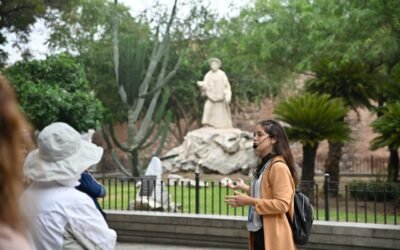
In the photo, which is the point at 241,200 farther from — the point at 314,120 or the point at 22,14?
the point at 22,14

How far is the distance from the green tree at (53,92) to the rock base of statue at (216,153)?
3.85m

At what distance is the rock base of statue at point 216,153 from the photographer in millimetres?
17844

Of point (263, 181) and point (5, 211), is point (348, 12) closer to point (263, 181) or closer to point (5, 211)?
point (263, 181)

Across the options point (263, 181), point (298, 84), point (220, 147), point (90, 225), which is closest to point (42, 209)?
point (90, 225)

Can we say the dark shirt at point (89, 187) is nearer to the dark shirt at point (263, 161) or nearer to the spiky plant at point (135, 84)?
the dark shirt at point (263, 161)

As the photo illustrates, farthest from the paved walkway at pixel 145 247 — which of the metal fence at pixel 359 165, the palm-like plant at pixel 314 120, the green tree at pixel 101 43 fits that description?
the metal fence at pixel 359 165

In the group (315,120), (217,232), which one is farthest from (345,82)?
(217,232)

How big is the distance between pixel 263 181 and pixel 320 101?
8042 millimetres

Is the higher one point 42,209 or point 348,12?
point 348,12

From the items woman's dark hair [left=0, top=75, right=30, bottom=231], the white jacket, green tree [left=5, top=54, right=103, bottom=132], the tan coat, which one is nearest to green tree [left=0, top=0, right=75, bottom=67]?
green tree [left=5, top=54, right=103, bottom=132]

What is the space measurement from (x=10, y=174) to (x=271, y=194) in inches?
112

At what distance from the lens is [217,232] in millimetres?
8422

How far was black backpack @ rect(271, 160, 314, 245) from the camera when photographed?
162 inches

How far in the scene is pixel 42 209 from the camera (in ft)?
8.74
